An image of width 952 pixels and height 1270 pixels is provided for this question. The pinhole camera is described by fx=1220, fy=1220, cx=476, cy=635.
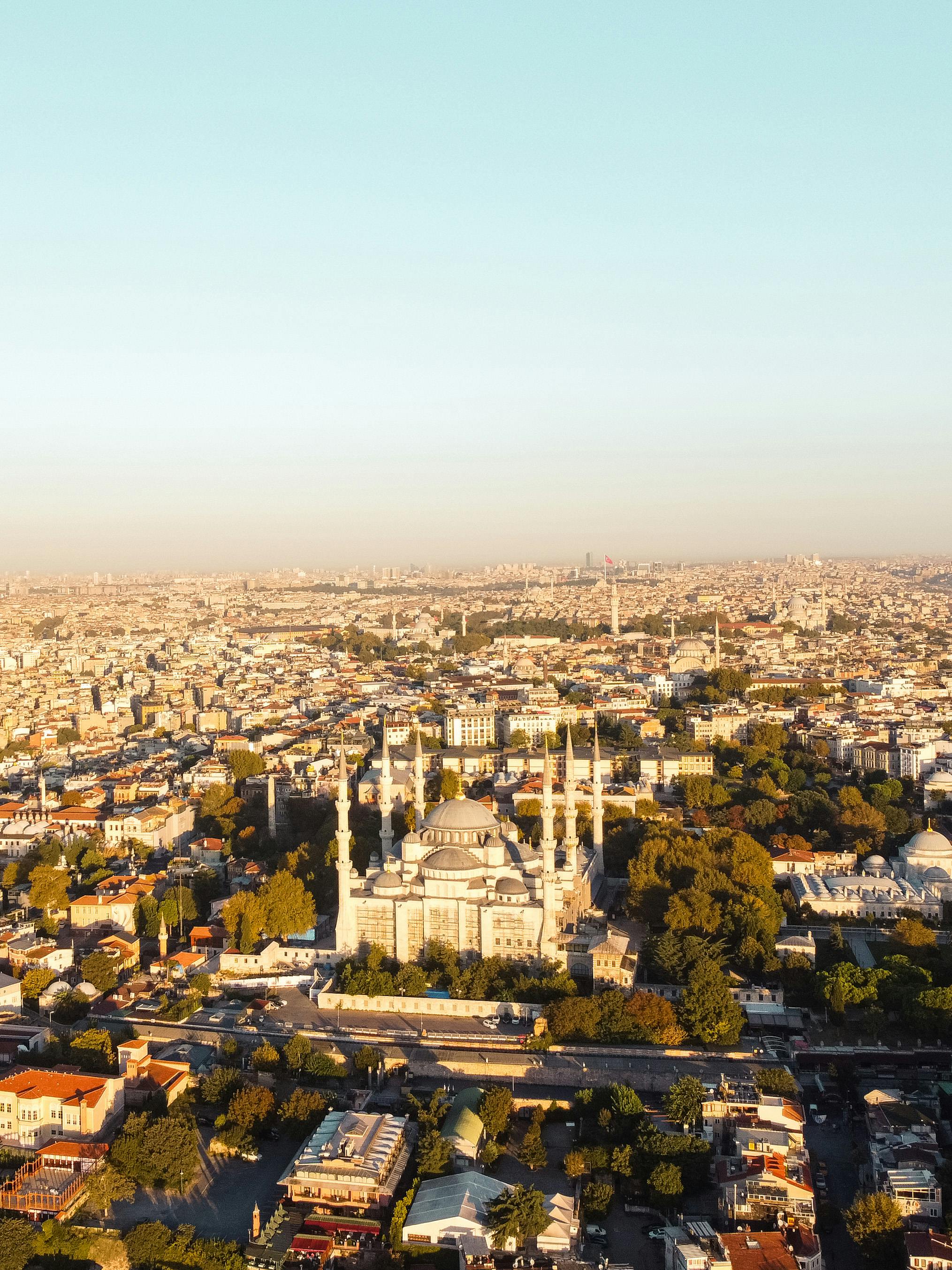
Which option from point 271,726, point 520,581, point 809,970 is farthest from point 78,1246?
point 520,581

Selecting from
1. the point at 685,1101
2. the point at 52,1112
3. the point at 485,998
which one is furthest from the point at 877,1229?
the point at 52,1112

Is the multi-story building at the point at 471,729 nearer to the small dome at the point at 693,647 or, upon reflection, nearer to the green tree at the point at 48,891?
the green tree at the point at 48,891

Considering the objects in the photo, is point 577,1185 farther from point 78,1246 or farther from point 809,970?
point 809,970

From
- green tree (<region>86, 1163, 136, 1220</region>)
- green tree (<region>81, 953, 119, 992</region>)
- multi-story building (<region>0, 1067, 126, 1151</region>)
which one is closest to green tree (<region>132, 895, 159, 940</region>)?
green tree (<region>81, 953, 119, 992</region>)

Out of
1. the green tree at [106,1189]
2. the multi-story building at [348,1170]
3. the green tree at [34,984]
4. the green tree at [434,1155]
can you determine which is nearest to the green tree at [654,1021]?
the green tree at [434,1155]

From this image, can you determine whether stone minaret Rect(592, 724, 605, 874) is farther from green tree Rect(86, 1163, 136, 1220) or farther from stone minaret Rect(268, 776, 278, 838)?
green tree Rect(86, 1163, 136, 1220)

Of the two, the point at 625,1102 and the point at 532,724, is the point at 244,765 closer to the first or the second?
the point at 532,724
